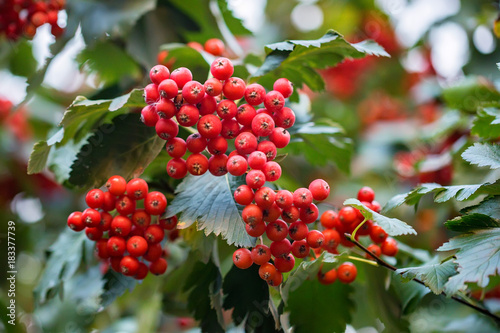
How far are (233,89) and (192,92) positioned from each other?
0.08 metres

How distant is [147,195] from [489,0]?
1623mm

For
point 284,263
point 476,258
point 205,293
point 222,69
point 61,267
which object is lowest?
point 61,267

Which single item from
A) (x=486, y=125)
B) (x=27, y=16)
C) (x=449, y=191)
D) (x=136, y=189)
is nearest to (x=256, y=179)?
(x=136, y=189)

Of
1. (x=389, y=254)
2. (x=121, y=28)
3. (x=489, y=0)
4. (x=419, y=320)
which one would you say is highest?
(x=489, y=0)

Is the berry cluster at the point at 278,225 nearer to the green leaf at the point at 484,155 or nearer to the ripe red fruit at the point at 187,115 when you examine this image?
the ripe red fruit at the point at 187,115

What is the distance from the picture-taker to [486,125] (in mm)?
987

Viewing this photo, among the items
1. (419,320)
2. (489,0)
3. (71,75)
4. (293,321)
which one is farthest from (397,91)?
(293,321)

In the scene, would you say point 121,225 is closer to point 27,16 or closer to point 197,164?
point 197,164

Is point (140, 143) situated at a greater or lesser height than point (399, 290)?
greater

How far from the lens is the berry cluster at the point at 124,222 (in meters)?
0.84

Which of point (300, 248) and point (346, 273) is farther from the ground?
point (300, 248)

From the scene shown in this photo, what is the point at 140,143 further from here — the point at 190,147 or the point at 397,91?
the point at 397,91

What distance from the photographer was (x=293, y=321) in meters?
0.98

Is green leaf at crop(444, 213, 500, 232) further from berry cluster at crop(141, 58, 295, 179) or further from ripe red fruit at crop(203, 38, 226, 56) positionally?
ripe red fruit at crop(203, 38, 226, 56)
